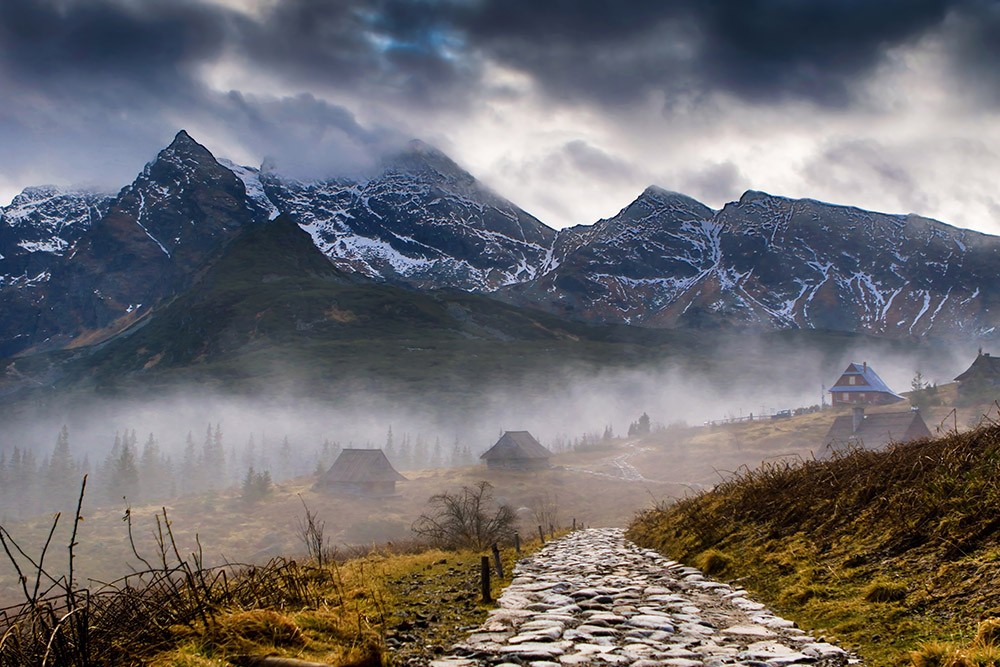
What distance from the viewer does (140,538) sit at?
3743 inches

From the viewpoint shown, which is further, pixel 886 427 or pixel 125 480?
pixel 125 480

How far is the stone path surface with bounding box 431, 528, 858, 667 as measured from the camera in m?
8.01

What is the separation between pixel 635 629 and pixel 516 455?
13374cm

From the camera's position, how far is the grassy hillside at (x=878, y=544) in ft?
27.9

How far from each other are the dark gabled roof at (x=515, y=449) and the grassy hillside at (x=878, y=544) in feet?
409

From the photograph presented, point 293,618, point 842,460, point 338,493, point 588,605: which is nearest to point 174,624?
point 293,618

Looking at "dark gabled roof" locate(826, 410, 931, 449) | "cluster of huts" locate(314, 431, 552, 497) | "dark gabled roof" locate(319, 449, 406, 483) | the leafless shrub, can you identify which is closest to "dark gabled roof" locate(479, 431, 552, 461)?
"cluster of huts" locate(314, 431, 552, 497)

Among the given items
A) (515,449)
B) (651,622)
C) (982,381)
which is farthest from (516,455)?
(651,622)

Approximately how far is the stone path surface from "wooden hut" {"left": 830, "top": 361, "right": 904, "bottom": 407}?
166603 millimetres

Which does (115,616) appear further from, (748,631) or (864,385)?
(864,385)

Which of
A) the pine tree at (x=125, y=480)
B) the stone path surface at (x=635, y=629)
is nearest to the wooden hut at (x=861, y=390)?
the pine tree at (x=125, y=480)

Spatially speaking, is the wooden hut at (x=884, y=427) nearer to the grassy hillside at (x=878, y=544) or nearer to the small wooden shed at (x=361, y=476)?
the small wooden shed at (x=361, y=476)

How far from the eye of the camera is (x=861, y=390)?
6407 inches

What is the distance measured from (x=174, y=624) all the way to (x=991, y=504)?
11272mm
